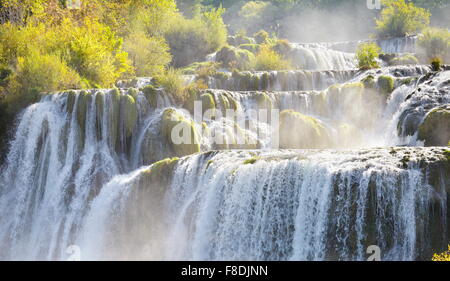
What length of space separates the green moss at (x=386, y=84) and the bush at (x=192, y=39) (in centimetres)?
1564

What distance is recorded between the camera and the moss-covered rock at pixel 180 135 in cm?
1612

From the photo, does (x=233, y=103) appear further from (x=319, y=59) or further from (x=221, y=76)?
(x=319, y=59)

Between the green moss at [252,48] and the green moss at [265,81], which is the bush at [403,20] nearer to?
the green moss at [252,48]

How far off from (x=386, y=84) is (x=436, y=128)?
15.8 feet

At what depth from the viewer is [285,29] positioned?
193ft

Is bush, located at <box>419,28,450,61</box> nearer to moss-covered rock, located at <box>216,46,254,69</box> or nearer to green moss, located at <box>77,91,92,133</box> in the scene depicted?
moss-covered rock, located at <box>216,46,254,69</box>

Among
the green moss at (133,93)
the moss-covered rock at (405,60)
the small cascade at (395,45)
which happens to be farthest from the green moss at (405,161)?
the small cascade at (395,45)

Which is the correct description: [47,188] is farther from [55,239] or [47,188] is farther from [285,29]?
[285,29]

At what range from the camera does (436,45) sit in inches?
1105

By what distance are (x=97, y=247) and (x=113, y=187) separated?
6.00ft

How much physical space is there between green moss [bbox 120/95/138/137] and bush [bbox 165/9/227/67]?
14671 mm

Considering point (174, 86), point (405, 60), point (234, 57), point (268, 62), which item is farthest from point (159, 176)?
point (405, 60)

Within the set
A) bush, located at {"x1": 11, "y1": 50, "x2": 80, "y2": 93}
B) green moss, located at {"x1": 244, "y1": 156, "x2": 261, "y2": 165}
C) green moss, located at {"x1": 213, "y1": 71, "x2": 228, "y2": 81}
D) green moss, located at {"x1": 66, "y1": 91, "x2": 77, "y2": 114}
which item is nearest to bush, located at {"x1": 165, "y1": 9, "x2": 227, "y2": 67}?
green moss, located at {"x1": 213, "y1": 71, "x2": 228, "y2": 81}

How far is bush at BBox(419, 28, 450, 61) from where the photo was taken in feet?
91.4
